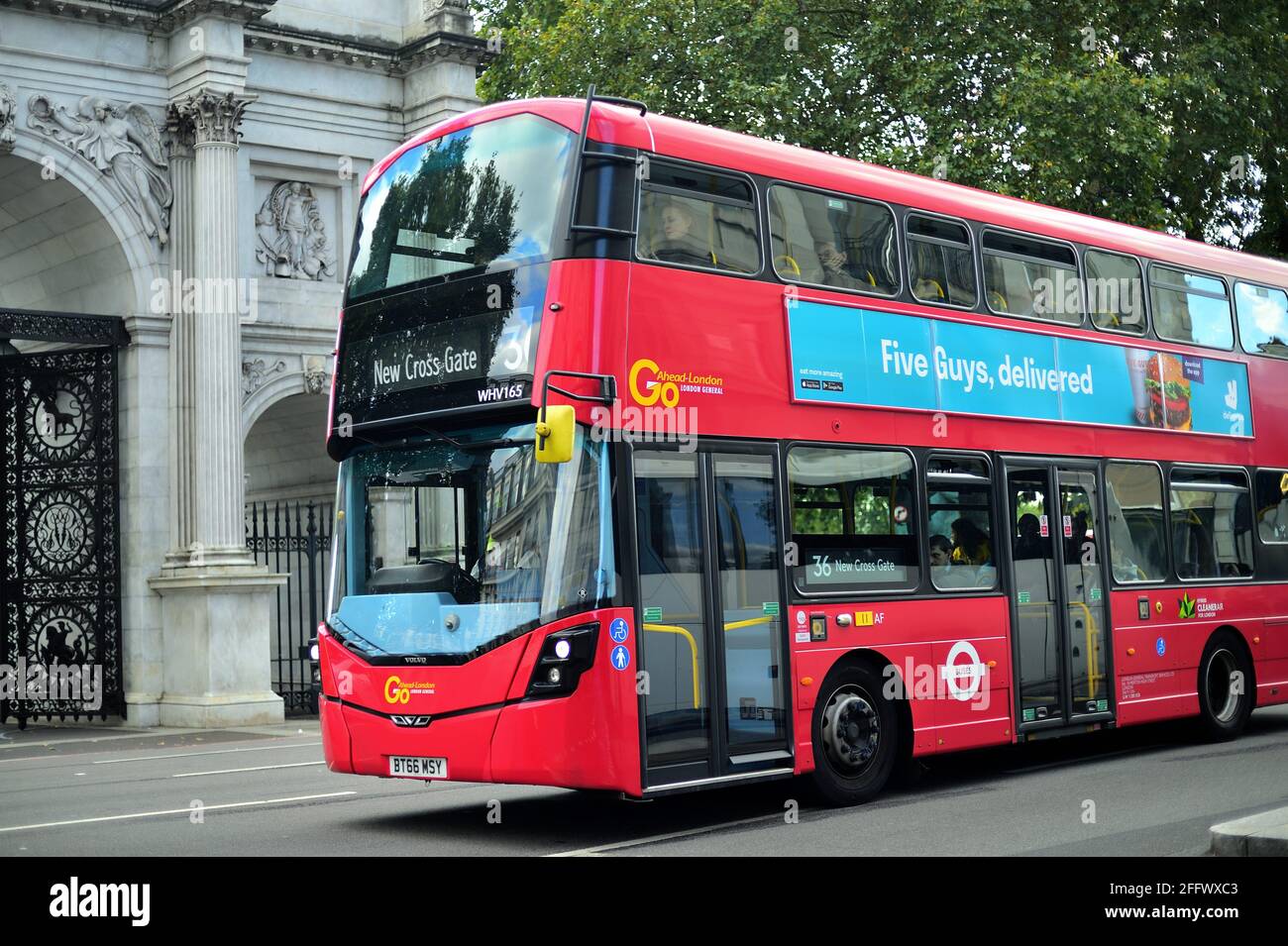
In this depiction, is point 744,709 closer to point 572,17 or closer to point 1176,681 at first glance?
point 1176,681

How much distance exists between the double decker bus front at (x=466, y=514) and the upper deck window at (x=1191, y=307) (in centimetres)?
715

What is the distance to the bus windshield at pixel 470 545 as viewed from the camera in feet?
30.7

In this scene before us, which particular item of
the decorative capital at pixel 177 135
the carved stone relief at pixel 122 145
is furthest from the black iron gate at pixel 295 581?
the decorative capital at pixel 177 135

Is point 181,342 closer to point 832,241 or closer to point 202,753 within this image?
point 202,753

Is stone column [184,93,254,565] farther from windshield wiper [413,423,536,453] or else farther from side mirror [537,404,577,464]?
side mirror [537,404,577,464]

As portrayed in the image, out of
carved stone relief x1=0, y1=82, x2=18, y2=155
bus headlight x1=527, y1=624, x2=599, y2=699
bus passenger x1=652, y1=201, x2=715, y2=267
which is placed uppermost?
carved stone relief x1=0, y1=82, x2=18, y2=155

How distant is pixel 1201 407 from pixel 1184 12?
1759 cm

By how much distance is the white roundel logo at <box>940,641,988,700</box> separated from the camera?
11852 millimetres

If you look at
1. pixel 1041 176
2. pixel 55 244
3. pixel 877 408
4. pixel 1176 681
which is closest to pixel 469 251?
pixel 877 408

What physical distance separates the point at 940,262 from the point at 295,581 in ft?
51.8

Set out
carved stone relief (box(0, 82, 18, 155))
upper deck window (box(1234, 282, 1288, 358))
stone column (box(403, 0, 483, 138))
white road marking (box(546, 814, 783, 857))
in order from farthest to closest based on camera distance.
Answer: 1. stone column (box(403, 0, 483, 138))
2. carved stone relief (box(0, 82, 18, 155))
3. upper deck window (box(1234, 282, 1288, 358))
4. white road marking (box(546, 814, 783, 857))

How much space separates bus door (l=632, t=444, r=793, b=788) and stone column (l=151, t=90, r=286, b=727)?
39.5ft

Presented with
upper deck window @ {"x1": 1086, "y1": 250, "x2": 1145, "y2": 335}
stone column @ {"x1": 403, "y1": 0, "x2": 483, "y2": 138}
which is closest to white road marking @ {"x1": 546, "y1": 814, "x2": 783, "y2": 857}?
upper deck window @ {"x1": 1086, "y1": 250, "x2": 1145, "y2": 335}

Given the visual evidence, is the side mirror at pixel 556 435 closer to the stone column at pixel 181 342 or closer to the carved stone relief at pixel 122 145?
the stone column at pixel 181 342
